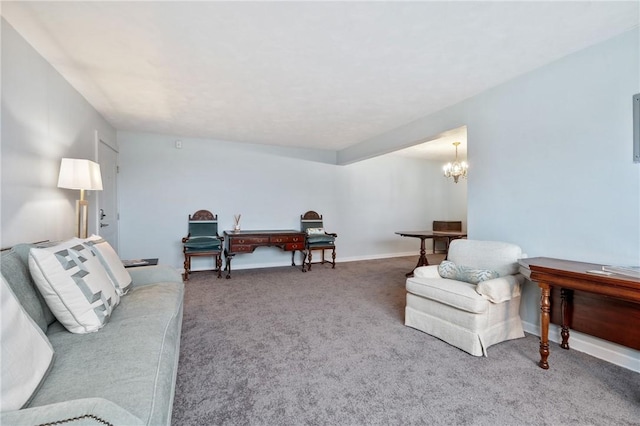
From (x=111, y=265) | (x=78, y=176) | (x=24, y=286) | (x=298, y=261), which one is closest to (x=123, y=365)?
(x=24, y=286)

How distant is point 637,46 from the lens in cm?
196

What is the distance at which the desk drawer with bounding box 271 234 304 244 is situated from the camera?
4.83 metres

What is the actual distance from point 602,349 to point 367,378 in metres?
1.80

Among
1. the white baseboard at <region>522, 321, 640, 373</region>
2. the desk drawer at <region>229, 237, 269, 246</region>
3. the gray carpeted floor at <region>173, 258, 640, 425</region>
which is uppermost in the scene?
the desk drawer at <region>229, 237, 269, 246</region>

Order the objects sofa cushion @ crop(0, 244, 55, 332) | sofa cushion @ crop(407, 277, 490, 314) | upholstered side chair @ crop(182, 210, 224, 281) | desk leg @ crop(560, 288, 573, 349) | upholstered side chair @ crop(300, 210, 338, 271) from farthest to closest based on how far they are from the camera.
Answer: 1. upholstered side chair @ crop(300, 210, 338, 271)
2. upholstered side chair @ crop(182, 210, 224, 281)
3. desk leg @ crop(560, 288, 573, 349)
4. sofa cushion @ crop(407, 277, 490, 314)
5. sofa cushion @ crop(0, 244, 55, 332)

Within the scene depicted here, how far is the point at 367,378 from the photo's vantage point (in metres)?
1.86

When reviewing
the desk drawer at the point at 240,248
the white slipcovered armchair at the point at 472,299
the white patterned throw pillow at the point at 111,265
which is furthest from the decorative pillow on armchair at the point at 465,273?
the desk drawer at the point at 240,248

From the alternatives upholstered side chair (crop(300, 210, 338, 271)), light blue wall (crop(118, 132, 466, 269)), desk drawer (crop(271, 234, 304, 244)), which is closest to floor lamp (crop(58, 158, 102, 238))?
light blue wall (crop(118, 132, 466, 269))

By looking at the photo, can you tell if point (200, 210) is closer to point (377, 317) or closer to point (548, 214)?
point (377, 317)

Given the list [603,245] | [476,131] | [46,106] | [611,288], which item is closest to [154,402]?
[611,288]

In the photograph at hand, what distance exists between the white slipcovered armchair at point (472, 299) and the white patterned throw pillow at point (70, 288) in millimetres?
2296

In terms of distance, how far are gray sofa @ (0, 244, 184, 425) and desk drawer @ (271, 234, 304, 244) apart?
120 inches

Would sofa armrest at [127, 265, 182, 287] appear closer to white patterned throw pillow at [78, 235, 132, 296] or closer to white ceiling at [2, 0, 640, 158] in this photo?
white patterned throw pillow at [78, 235, 132, 296]

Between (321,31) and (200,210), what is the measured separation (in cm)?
381
